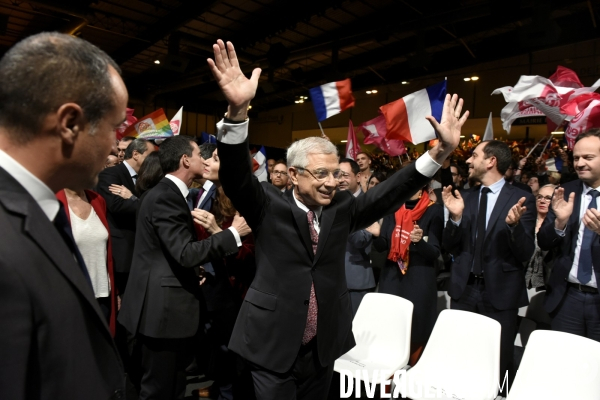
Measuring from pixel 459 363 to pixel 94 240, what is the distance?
236cm

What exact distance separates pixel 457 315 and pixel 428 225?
972 millimetres

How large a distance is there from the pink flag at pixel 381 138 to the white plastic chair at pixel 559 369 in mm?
3661

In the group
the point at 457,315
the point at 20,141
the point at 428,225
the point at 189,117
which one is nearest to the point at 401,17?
the point at 428,225

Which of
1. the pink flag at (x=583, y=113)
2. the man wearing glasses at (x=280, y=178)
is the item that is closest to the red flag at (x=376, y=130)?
the man wearing glasses at (x=280, y=178)

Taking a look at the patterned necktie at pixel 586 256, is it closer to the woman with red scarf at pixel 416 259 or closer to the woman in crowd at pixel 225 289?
the woman with red scarf at pixel 416 259

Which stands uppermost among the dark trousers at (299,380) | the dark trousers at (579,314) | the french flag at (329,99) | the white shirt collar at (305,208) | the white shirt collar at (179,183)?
the french flag at (329,99)

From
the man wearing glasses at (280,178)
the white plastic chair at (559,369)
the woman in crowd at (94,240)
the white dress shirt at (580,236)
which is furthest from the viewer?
the man wearing glasses at (280,178)

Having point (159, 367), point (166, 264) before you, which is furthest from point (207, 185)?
point (159, 367)

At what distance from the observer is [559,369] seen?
7.38ft

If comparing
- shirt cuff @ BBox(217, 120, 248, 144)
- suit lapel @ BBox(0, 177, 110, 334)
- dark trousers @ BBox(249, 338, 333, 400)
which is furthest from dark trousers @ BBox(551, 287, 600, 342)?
suit lapel @ BBox(0, 177, 110, 334)

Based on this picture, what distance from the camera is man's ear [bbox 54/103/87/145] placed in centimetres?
80

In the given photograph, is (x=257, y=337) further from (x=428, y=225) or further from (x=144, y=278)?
(x=428, y=225)

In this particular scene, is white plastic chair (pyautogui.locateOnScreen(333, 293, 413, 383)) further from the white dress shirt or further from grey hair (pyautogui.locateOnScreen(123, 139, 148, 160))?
grey hair (pyautogui.locateOnScreen(123, 139, 148, 160))

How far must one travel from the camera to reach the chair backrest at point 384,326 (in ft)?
9.72
